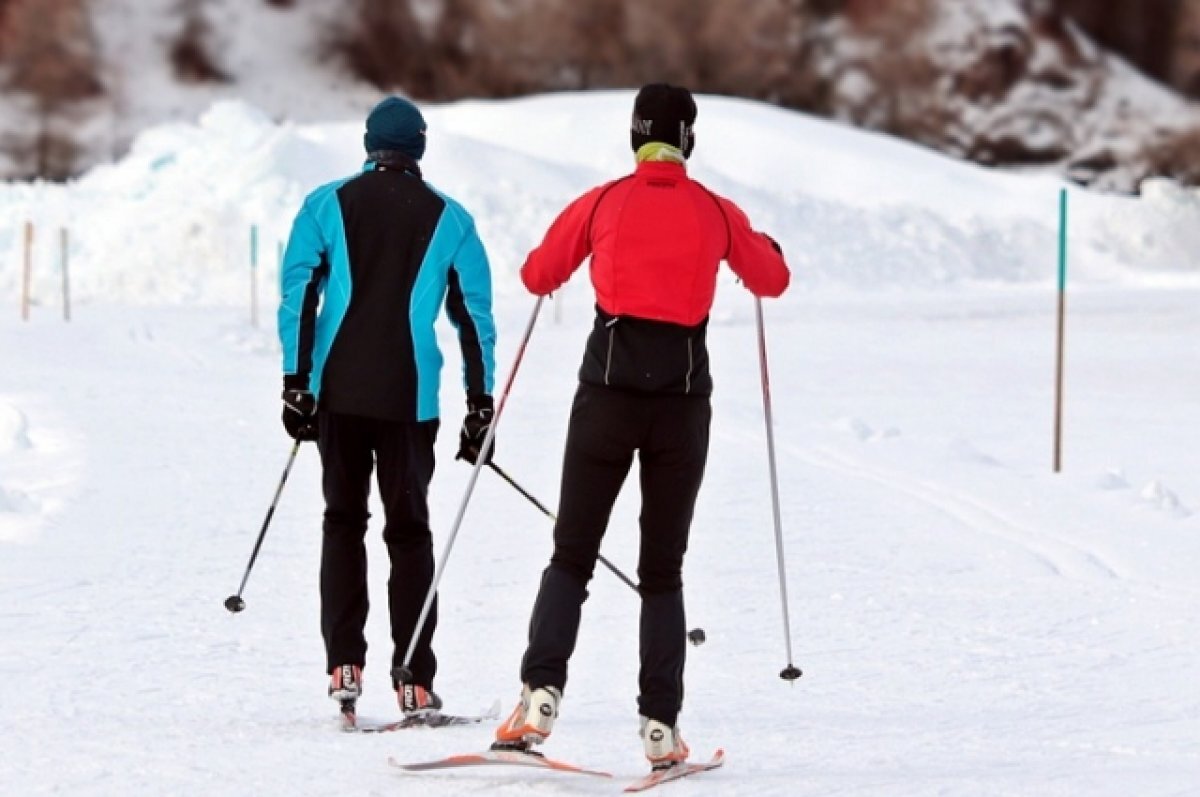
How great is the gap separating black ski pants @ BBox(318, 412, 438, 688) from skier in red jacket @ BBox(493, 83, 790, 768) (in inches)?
25.9

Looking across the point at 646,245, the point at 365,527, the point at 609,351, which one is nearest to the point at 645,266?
the point at 646,245

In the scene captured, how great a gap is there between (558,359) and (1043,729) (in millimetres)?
14761

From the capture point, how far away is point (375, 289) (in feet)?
16.5

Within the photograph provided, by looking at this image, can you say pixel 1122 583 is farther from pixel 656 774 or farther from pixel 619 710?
pixel 656 774

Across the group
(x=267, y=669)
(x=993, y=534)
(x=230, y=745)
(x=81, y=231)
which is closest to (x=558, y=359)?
(x=993, y=534)

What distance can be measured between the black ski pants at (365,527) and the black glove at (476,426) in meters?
0.13

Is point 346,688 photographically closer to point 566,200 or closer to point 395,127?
point 395,127

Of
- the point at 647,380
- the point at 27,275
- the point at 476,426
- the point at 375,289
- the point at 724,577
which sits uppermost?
the point at 375,289

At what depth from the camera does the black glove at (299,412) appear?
5027 millimetres

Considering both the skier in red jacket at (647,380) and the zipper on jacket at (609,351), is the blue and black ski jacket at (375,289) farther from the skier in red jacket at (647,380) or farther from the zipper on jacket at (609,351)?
the zipper on jacket at (609,351)

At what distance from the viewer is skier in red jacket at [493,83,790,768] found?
14.6 feet

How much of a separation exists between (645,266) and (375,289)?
0.90 metres

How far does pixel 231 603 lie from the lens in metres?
5.73

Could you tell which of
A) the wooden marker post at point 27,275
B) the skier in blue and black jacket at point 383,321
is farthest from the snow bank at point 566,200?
the skier in blue and black jacket at point 383,321
